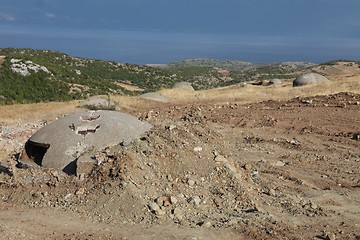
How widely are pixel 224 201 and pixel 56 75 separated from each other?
119ft

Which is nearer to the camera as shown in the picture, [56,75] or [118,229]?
[118,229]

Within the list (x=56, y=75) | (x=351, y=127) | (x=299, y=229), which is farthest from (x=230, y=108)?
(x=56, y=75)

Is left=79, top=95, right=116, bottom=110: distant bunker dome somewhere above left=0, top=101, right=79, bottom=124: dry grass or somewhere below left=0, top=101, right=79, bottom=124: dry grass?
above

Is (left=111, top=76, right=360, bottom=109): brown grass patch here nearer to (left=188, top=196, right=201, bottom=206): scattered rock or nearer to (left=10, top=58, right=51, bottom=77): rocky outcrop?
(left=188, top=196, right=201, bottom=206): scattered rock

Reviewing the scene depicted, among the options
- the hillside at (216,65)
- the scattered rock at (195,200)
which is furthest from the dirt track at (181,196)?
the hillside at (216,65)

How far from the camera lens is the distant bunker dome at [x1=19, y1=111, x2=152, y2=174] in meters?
9.77

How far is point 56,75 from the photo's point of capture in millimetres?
42281

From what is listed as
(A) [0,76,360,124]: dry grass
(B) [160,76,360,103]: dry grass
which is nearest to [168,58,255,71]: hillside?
(B) [160,76,360,103]: dry grass

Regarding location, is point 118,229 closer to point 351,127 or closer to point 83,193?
point 83,193

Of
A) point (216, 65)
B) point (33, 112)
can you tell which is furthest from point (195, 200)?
point (216, 65)

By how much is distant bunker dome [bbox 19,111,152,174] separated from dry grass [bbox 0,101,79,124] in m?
8.83

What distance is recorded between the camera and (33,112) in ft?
66.8

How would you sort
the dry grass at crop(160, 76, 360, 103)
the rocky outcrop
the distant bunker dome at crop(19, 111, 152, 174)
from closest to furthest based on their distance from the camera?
the distant bunker dome at crop(19, 111, 152, 174)
the dry grass at crop(160, 76, 360, 103)
the rocky outcrop

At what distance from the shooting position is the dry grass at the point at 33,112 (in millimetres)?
19156
